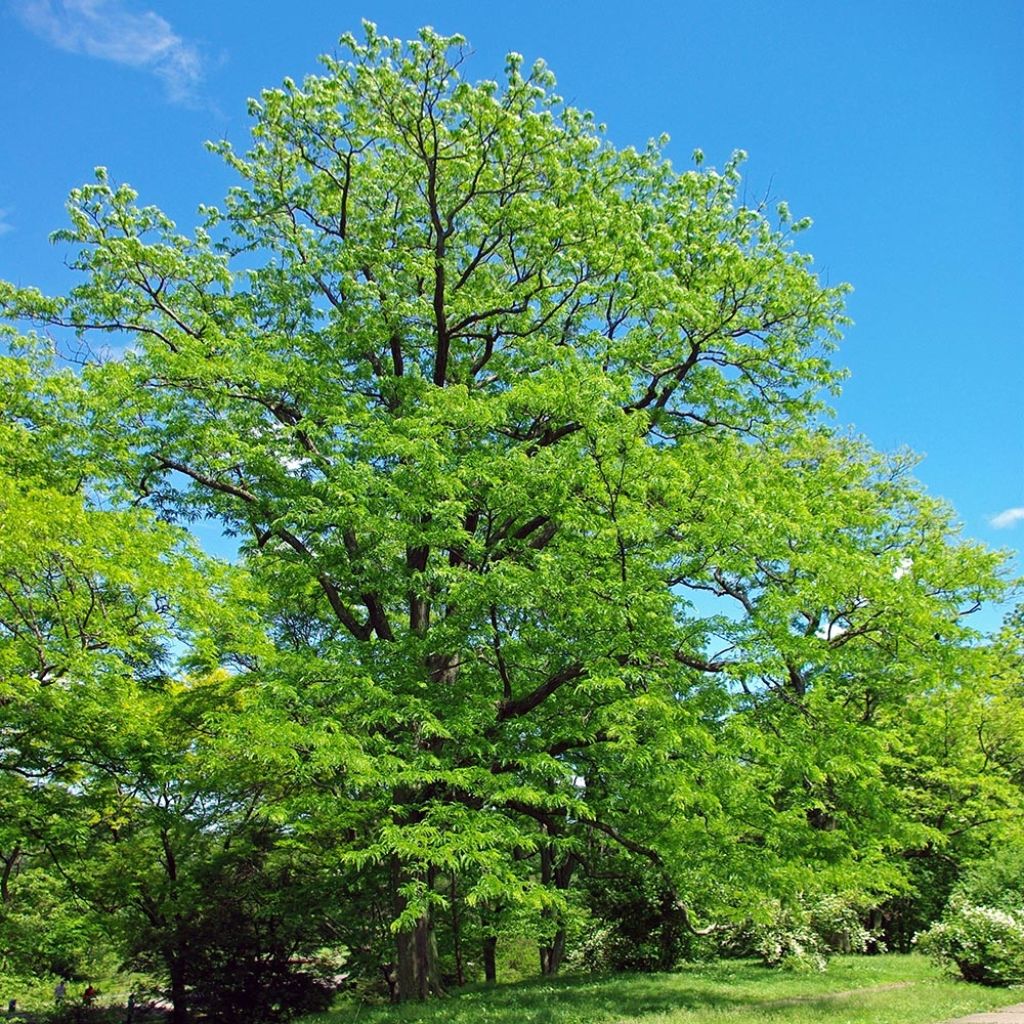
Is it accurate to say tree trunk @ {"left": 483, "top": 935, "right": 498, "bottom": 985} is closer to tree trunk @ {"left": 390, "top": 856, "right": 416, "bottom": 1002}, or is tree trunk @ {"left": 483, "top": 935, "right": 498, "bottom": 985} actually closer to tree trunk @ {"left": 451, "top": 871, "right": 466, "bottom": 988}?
tree trunk @ {"left": 451, "top": 871, "right": 466, "bottom": 988}

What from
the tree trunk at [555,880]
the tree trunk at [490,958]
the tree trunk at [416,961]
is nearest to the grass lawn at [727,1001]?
the tree trunk at [416,961]

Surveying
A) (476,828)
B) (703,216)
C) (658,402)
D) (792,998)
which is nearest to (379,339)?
(658,402)

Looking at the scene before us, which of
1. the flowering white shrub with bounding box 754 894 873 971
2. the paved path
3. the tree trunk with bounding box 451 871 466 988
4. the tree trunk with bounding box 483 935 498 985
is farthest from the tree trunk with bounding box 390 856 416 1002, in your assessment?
the paved path

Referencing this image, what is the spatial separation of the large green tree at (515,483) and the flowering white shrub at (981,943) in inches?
102

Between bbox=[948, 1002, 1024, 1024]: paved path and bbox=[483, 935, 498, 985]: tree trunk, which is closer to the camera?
bbox=[948, 1002, 1024, 1024]: paved path

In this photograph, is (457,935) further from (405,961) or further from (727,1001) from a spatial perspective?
(727,1001)

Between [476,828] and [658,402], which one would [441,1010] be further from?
[658,402]

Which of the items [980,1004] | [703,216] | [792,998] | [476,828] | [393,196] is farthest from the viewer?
[393,196]

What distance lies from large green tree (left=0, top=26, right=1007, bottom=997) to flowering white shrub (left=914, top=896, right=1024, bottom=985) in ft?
8.48

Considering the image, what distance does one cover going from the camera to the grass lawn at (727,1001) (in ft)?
32.9

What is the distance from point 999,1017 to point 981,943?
177 inches

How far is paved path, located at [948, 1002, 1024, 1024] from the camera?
8.62 metres

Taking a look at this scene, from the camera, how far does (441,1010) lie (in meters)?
11.6

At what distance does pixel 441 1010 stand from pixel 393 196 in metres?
14.0
